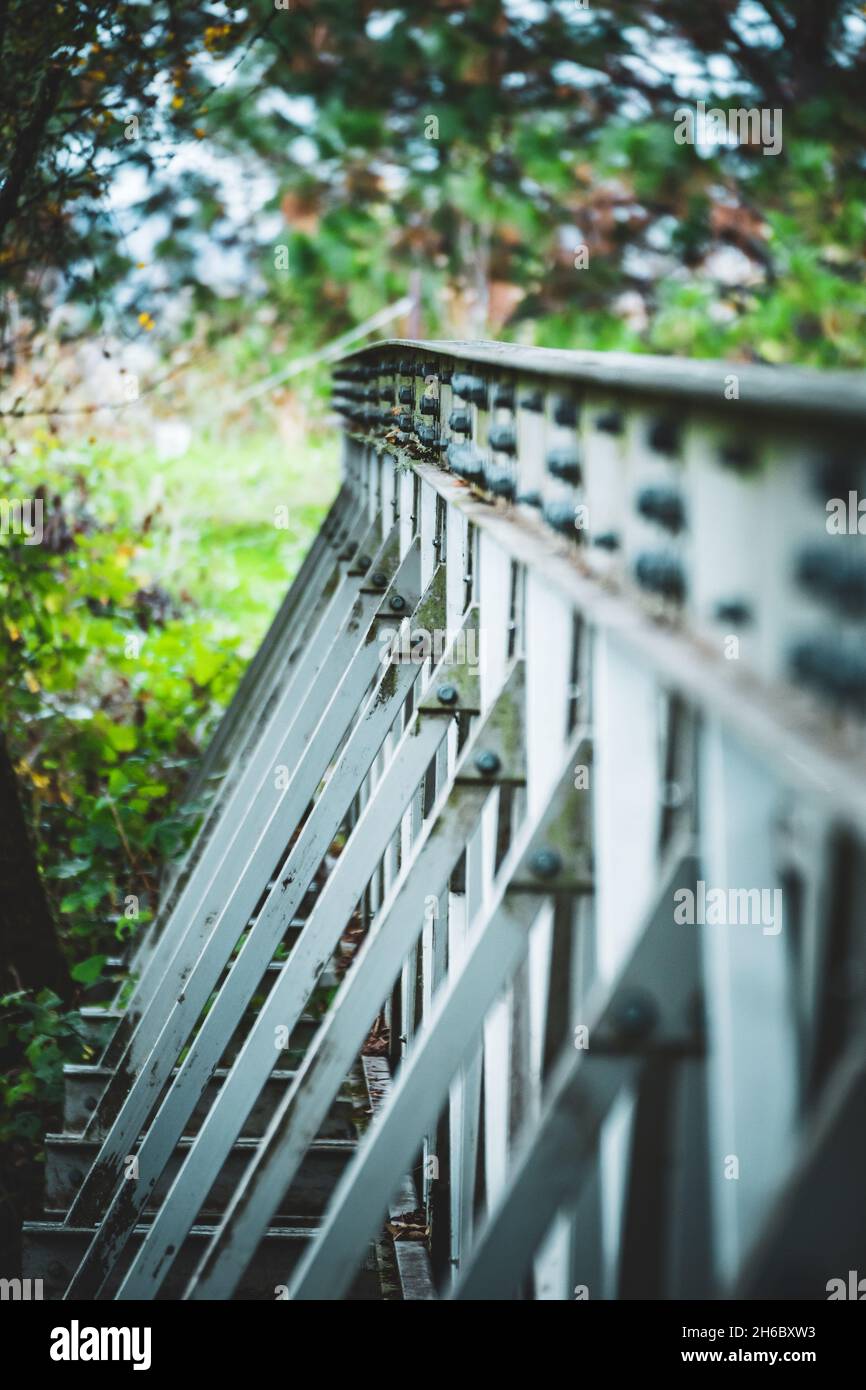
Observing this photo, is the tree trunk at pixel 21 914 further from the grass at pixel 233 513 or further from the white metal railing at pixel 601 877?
the grass at pixel 233 513

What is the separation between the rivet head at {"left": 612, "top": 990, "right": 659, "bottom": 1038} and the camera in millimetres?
1521

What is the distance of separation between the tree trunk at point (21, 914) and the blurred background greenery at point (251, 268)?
0.11 feet

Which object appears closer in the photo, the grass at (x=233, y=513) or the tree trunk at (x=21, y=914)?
the tree trunk at (x=21, y=914)

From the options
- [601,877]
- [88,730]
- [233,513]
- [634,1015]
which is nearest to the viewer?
[634,1015]

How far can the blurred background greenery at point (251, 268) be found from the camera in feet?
18.2

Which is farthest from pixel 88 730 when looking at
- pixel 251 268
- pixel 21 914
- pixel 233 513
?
pixel 251 268

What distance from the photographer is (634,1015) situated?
1523mm

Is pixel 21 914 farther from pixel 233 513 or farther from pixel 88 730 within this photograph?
pixel 233 513

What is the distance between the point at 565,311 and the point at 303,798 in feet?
47.5

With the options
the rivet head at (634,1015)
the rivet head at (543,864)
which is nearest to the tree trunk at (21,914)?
the rivet head at (543,864)

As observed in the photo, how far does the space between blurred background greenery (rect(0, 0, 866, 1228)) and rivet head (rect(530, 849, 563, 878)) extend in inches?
125

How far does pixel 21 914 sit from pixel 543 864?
140 inches
